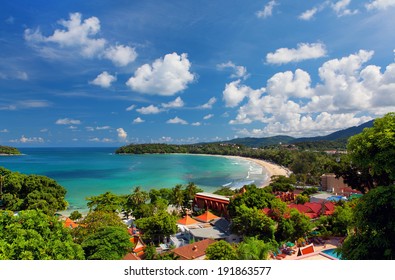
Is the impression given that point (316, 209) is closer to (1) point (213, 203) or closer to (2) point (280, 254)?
(1) point (213, 203)

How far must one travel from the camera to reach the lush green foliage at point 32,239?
3826 mm

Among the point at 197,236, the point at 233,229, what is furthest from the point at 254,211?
the point at 197,236

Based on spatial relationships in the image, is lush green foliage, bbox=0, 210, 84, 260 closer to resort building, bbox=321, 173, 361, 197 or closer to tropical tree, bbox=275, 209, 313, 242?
tropical tree, bbox=275, 209, 313, 242

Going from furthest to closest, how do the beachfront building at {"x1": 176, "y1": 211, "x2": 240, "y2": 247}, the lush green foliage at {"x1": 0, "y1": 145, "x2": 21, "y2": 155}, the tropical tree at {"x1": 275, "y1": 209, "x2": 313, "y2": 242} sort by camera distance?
the lush green foliage at {"x1": 0, "y1": 145, "x2": 21, "y2": 155}
the beachfront building at {"x1": 176, "y1": 211, "x2": 240, "y2": 247}
the tropical tree at {"x1": 275, "y1": 209, "x2": 313, "y2": 242}

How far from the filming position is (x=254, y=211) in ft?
41.4

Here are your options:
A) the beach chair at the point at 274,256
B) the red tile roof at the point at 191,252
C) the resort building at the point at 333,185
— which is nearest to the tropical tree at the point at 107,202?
the red tile roof at the point at 191,252

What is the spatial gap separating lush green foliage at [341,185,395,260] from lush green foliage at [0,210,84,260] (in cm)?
411

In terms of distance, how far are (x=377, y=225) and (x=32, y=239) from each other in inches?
182

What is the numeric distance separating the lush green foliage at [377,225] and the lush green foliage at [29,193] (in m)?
18.6

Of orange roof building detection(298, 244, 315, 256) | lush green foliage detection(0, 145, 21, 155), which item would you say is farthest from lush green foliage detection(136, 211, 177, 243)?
lush green foliage detection(0, 145, 21, 155)

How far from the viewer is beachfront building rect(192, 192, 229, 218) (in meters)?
19.7

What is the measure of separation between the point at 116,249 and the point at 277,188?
70.5ft

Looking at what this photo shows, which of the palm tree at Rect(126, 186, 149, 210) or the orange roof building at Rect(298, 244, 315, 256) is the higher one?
the palm tree at Rect(126, 186, 149, 210)

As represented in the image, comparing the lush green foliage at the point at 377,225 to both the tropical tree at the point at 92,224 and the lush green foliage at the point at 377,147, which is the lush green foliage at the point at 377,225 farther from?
the tropical tree at the point at 92,224
